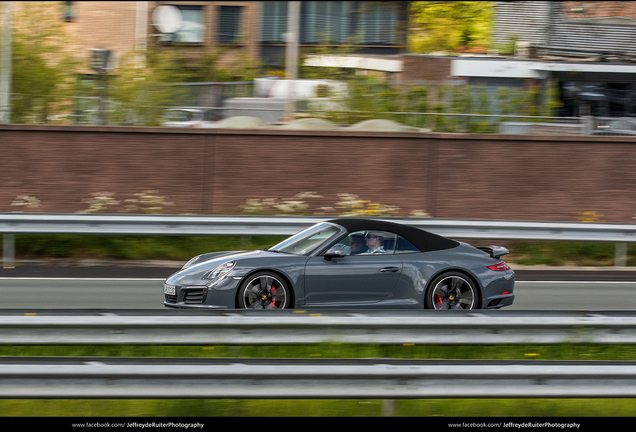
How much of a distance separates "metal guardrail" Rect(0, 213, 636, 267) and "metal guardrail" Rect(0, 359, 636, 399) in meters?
8.78

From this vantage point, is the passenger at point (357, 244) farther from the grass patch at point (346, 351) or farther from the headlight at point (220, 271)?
the grass patch at point (346, 351)

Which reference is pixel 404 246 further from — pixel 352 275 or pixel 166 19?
pixel 166 19

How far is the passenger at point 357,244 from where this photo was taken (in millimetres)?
8594

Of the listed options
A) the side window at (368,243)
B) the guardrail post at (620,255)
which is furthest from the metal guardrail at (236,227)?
the side window at (368,243)

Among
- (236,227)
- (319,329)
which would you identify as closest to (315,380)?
(319,329)

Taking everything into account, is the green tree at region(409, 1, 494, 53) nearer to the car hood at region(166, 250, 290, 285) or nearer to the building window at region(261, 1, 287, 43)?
the building window at region(261, 1, 287, 43)

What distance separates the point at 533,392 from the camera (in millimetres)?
4742

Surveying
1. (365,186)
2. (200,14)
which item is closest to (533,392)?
(365,186)

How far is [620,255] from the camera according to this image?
14.7m

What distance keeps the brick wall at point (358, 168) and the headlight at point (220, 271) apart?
8.40 m

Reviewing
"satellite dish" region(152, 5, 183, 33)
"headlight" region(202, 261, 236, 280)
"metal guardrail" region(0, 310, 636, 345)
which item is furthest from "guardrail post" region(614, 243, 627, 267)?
"satellite dish" region(152, 5, 183, 33)

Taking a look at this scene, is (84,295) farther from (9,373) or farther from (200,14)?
(200,14)

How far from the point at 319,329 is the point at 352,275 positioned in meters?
3.28

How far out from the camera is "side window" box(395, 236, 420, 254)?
8664mm
